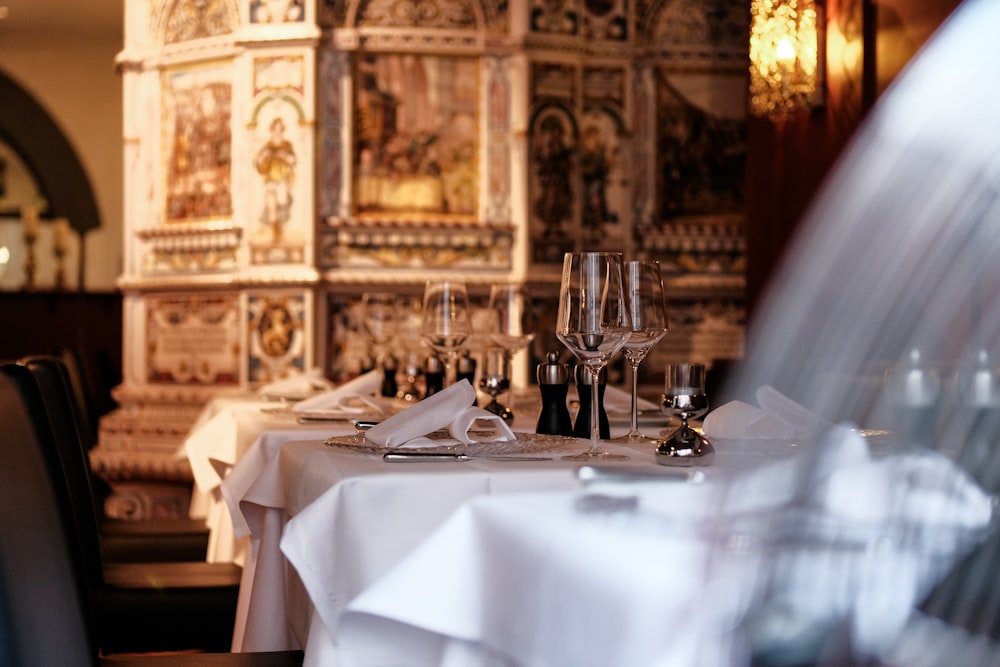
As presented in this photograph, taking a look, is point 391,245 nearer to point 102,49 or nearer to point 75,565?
point 75,565

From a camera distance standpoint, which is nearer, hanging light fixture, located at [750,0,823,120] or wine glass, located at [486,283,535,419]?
wine glass, located at [486,283,535,419]

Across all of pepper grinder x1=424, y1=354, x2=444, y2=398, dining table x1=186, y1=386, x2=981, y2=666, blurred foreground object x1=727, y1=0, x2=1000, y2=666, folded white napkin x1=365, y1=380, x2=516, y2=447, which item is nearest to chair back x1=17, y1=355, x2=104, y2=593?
dining table x1=186, y1=386, x2=981, y2=666

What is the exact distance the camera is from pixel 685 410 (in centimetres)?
192

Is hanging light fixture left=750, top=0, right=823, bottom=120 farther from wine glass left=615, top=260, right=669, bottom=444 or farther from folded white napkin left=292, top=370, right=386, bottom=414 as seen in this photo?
wine glass left=615, top=260, right=669, bottom=444

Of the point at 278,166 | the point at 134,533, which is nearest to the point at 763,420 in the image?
the point at 134,533

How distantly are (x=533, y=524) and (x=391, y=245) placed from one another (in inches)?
216

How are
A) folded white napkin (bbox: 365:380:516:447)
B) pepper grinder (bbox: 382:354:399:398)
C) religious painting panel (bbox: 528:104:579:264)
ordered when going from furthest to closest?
religious painting panel (bbox: 528:104:579:264)
pepper grinder (bbox: 382:354:399:398)
folded white napkin (bbox: 365:380:516:447)

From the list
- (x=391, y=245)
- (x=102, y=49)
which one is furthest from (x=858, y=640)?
(x=102, y=49)

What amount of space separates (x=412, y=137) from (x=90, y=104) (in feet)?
19.2

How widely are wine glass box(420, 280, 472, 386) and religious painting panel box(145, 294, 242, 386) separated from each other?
14.5 feet

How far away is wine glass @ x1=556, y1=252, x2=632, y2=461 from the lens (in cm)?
184

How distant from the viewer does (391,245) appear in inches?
267

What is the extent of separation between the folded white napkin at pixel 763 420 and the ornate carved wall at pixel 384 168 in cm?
470

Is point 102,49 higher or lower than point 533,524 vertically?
higher
